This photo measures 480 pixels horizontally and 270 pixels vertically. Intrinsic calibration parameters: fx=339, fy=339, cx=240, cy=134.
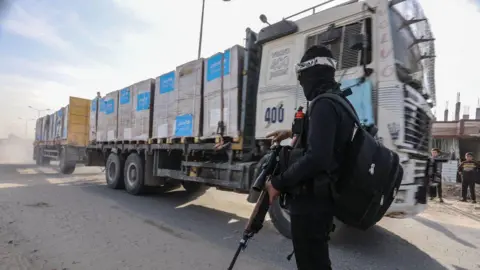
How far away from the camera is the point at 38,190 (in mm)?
8641

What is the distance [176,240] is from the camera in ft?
14.6

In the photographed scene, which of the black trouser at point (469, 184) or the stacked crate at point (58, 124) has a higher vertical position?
the stacked crate at point (58, 124)

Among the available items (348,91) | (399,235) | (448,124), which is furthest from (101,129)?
(448,124)

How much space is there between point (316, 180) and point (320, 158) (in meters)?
0.13

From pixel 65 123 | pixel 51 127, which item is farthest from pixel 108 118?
pixel 51 127

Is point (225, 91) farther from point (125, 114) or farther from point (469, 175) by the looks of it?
point (469, 175)

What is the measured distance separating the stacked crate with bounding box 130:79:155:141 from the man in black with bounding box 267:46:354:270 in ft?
21.6

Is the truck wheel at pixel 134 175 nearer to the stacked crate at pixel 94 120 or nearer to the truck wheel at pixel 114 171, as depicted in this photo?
the truck wheel at pixel 114 171

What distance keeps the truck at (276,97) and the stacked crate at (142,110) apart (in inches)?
1.0

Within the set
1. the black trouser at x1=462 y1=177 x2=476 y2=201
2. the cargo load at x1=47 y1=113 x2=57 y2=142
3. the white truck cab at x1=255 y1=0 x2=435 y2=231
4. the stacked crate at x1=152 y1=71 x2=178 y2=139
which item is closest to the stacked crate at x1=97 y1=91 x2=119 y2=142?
the stacked crate at x1=152 y1=71 x2=178 y2=139

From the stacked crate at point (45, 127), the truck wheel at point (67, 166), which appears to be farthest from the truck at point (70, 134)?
the stacked crate at point (45, 127)

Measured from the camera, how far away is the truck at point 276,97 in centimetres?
393

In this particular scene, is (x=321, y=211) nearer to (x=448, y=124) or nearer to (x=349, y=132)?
(x=349, y=132)

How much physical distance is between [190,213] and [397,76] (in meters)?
4.38
